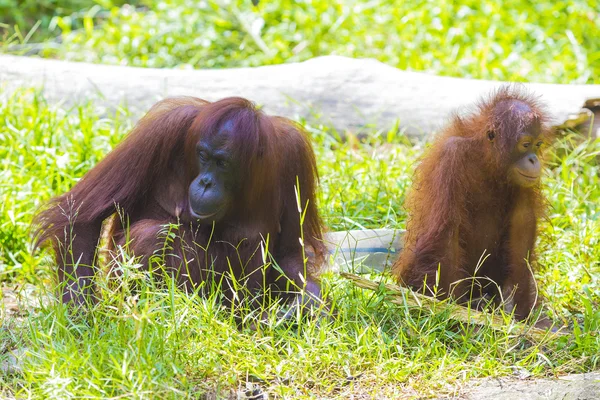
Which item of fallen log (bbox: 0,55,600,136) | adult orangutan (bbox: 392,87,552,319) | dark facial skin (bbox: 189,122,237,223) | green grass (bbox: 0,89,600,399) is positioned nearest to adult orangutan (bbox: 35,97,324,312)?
dark facial skin (bbox: 189,122,237,223)

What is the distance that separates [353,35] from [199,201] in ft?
14.3

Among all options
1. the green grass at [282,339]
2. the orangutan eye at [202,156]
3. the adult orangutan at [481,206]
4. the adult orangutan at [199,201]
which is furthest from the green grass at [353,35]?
the orangutan eye at [202,156]

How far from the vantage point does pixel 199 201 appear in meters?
3.35

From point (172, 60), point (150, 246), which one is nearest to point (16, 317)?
point (150, 246)

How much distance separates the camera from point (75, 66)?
19.0ft

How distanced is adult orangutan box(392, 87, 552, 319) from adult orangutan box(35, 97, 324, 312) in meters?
0.51

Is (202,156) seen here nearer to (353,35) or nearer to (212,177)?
(212,177)

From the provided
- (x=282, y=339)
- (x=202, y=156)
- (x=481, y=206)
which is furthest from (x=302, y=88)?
(x=282, y=339)

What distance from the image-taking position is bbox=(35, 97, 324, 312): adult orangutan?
11.1ft

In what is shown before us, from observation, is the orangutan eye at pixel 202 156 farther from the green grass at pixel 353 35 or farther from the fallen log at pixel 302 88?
the green grass at pixel 353 35

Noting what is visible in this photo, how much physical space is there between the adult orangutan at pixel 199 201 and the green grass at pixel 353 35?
3.47 metres

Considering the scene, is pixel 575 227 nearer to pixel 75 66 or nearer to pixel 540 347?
pixel 540 347

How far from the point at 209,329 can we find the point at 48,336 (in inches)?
23.3

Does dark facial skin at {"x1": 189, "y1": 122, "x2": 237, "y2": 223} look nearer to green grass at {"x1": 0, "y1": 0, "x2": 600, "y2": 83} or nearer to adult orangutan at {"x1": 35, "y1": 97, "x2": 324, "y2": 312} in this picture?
adult orangutan at {"x1": 35, "y1": 97, "x2": 324, "y2": 312}
